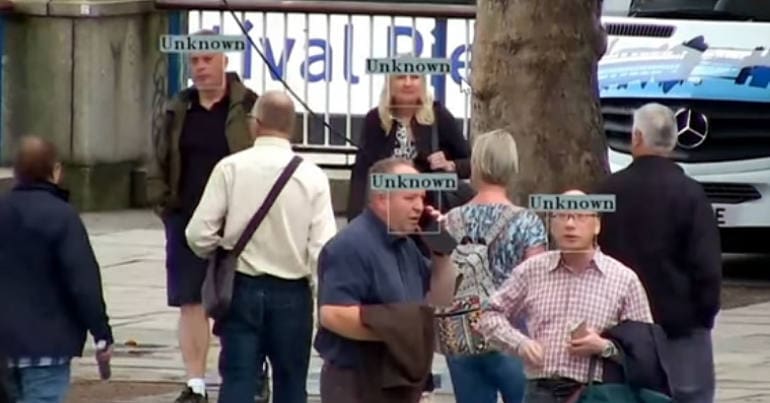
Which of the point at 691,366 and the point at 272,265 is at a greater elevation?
the point at 272,265

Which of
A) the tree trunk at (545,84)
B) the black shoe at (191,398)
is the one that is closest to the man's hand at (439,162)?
the tree trunk at (545,84)

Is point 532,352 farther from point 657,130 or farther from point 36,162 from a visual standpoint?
point 36,162

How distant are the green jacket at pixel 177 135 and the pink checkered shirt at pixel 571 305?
2.98m

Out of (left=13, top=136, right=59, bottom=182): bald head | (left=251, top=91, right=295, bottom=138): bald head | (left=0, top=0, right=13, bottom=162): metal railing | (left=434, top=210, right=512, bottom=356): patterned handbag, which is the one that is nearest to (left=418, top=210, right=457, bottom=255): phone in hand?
(left=434, top=210, right=512, bottom=356): patterned handbag

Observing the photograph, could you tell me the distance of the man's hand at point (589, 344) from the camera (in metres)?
8.29

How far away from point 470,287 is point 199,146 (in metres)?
2.41

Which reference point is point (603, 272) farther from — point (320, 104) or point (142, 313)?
point (320, 104)

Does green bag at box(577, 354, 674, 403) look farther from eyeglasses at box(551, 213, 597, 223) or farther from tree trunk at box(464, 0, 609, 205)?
tree trunk at box(464, 0, 609, 205)

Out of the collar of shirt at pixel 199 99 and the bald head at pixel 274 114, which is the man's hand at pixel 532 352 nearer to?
the bald head at pixel 274 114

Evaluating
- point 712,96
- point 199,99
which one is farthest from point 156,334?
point 712,96

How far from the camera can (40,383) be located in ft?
30.6

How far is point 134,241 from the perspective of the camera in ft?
55.7

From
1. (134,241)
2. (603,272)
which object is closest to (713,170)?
(134,241)

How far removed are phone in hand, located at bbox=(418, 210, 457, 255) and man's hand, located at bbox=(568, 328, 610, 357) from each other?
0.72m
